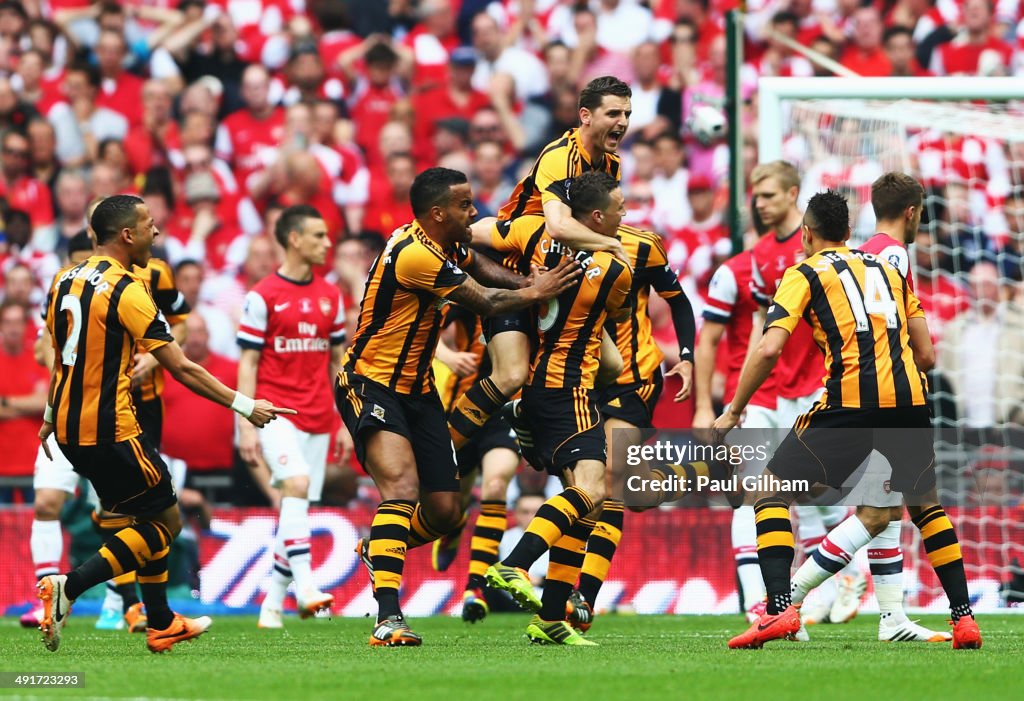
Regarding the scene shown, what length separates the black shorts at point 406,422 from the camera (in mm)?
7969

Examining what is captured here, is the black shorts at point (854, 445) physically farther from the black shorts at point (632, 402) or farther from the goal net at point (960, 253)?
the goal net at point (960, 253)

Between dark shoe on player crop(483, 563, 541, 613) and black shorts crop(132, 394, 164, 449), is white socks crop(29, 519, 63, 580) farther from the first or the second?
dark shoe on player crop(483, 563, 541, 613)

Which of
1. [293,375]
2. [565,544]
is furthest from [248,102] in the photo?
[565,544]

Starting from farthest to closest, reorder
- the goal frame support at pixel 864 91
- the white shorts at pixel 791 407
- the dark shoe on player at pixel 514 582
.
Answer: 1. the goal frame support at pixel 864 91
2. the white shorts at pixel 791 407
3. the dark shoe on player at pixel 514 582

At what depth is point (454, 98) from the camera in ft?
55.6

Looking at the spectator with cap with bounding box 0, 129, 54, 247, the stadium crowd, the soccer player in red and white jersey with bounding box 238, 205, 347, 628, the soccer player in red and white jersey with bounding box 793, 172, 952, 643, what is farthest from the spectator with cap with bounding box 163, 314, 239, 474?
the soccer player in red and white jersey with bounding box 793, 172, 952, 643

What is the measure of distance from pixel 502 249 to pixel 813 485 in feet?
6.99

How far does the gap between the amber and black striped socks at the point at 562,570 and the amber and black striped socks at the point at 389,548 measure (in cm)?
74

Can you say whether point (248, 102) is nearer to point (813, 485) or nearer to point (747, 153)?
point (747, 153)

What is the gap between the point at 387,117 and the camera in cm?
1689

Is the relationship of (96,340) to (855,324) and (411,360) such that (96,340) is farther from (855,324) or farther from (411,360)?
(855,324)

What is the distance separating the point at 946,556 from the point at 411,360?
111 inches

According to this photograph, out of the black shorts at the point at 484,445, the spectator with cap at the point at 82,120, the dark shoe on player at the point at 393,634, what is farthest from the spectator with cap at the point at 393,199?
the dark shoe on player at the point at 393,634

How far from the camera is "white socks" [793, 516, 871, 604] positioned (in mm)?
7836
